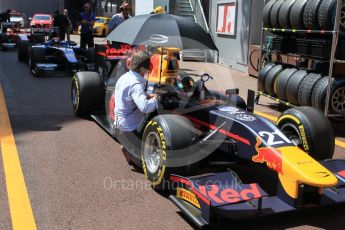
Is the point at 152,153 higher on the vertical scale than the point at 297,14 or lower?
lower

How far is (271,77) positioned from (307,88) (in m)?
1.24

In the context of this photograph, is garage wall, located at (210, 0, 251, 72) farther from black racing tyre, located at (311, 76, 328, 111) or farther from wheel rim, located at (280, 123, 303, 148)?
wheel rim, located at (280, 123, 303, 148)

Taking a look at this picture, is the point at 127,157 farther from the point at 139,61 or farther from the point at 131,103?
the point at 139,61

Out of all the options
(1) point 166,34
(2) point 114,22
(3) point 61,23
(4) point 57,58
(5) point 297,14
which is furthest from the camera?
(3) point 61,23

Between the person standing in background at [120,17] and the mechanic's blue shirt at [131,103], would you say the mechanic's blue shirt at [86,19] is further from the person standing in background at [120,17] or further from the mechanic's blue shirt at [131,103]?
the mechanic's blue shirt at [131,103]

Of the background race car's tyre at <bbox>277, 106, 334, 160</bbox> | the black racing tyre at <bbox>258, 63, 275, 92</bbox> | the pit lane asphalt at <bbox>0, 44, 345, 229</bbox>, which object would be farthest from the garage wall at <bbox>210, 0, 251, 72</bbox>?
the background race car's tyre at <bbox>277, 106, 334, 160</bbox>

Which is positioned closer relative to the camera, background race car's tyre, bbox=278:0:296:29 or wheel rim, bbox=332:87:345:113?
wheel rim, bbox=332:87:345:113

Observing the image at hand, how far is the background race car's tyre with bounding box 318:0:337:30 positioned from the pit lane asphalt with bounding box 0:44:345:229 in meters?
3.95

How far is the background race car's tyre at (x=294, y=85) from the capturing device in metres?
7.76

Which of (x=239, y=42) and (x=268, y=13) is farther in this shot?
(x=239, y=42)

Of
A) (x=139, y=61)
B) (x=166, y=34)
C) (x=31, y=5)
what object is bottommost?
(x=139, y=61)

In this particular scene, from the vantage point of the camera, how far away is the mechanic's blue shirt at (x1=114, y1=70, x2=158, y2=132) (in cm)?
473

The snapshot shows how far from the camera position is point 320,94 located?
7215 mm

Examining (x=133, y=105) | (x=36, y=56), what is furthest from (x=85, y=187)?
(x=36, y=56)
